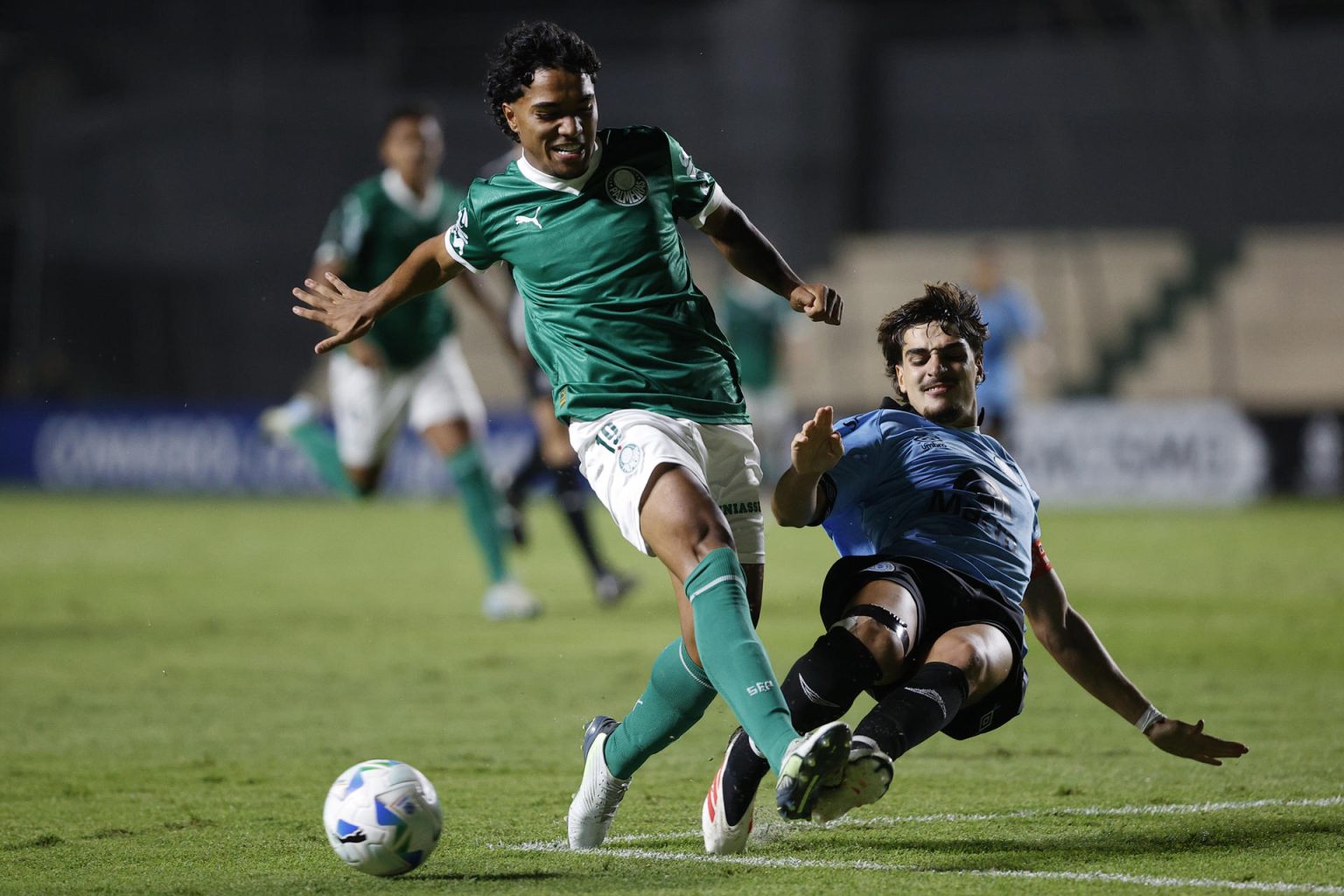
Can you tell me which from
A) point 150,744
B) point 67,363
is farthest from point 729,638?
point 67,363

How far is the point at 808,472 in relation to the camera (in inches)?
159

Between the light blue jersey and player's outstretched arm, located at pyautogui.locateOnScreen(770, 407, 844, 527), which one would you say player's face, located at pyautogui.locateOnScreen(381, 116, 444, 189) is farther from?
player's outstretched arm, located at pyautogui.locateOnScreen(770, 407, 844, 527)

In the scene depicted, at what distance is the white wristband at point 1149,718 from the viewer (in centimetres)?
438

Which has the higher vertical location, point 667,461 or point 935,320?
point 935,320

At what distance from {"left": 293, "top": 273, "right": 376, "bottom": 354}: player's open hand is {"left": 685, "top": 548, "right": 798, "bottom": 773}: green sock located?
1172mm

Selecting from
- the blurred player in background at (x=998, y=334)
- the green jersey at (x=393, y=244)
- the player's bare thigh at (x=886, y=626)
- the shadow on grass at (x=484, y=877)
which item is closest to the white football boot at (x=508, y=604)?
the green jersey at (x=393, y=244)

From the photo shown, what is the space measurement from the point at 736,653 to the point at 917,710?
46cm

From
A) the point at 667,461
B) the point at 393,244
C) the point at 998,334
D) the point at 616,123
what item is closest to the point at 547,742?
the point at 667,461

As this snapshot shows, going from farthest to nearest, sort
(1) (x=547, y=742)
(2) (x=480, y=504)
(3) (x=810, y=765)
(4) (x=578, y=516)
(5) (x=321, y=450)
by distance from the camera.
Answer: (5) (x=321, y=450), (4) (x=578, y=516), (2) (x=480, y=504), (1) (x=547, y=742), (3) (x=810, y=765)

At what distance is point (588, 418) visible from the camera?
170 inches

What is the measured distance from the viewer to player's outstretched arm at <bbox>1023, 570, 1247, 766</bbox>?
436 cm

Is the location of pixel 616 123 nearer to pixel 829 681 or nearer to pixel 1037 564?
pixel 1037 564

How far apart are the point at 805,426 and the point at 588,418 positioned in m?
0.62

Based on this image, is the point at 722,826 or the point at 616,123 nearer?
the point at 722,826
